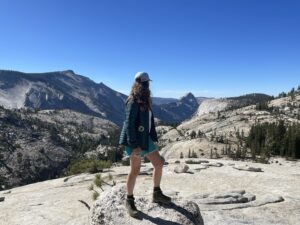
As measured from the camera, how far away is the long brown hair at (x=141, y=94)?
13578mm

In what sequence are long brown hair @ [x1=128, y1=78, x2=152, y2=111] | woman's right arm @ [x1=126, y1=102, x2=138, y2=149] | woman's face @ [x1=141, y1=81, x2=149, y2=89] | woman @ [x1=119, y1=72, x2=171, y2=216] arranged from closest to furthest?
woman's right arm @ [x1=126, y1=102, x2=138, y2=149]
woman @ [x1=119, y1=72, x2=171, y2=216]
long brown hair @ [x1=128, y1=78, x2=152, y2=111]
woman's face @ [x1=141, y1=81, x2=149, y2=89]

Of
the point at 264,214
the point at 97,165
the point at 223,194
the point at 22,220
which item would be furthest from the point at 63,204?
the point at 97,165

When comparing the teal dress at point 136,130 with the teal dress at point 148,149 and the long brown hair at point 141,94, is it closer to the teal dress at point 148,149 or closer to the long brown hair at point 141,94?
the teal dress at point 148,149

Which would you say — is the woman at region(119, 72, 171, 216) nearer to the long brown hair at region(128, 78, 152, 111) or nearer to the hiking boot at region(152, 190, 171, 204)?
the long brown hair at region(128, 78, 152, 111)

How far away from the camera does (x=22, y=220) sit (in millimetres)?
22062

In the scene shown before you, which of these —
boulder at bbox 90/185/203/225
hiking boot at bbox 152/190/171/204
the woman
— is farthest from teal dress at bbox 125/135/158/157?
boulder at bbox 90/185/203/225

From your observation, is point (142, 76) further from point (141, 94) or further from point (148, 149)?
point (148, 149)

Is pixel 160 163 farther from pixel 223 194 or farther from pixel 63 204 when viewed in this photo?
pixel 63 204

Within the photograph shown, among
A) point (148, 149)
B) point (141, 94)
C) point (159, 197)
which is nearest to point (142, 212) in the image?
point (159, 197)

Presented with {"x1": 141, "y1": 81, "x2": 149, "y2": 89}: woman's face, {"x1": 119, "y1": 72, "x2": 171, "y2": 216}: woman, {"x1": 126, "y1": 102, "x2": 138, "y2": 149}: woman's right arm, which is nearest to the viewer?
{"x1": 126, "y1": 102, "x2": 138, "y2": 149}: woman's right arm

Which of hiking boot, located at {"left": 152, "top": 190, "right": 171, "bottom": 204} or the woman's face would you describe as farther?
hiking boot, located at {"left": 152, "top": 190, "right": 171, "bottom": 204}

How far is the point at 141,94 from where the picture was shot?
13.6 meters

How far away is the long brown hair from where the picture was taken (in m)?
13.6

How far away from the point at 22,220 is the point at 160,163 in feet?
38.9
